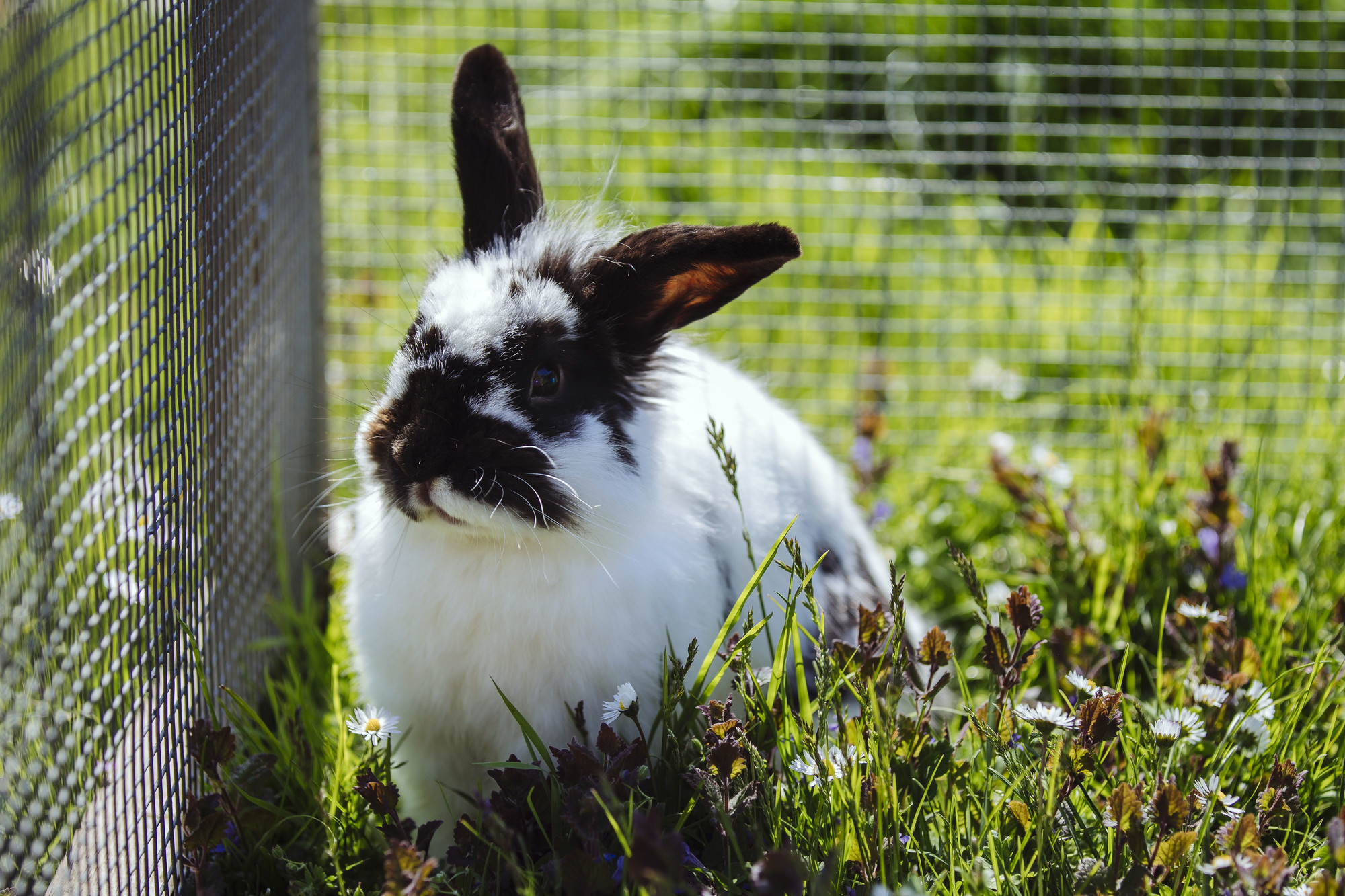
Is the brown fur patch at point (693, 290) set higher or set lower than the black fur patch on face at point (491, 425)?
higher

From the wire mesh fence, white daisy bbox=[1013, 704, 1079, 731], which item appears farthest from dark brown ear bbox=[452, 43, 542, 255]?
white daisy bbox=[1013, 704, 1079, 731]

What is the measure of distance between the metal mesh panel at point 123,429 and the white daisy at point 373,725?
32 cm

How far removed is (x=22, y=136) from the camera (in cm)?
148

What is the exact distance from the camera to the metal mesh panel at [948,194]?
3.66m

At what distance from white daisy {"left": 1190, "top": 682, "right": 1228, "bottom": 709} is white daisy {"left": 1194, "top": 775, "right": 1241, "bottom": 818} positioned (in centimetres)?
16

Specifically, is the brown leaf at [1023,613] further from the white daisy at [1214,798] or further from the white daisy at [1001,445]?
the white daisy at [1001,445]

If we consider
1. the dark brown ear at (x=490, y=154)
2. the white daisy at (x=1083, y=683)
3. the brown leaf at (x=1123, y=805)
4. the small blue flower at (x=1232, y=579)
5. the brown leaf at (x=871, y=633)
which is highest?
the dark brown ear at (x=490, y=154)

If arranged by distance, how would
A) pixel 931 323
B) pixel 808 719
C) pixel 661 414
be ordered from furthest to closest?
pixel 931 323 → pixel 661 414 → pixel 808 719

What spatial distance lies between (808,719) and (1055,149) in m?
3.52

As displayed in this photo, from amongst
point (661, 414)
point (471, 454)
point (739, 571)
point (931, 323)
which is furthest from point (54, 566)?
point (931, 323)

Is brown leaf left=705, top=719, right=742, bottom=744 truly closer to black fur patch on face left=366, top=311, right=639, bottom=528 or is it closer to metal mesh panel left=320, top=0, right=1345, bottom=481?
black fur patch on face left=366, top=311, right=639, bottom=528

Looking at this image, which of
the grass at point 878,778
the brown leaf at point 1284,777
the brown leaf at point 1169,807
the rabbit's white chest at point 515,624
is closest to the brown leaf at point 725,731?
the grass at point 878,778

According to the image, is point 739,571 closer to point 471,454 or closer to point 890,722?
point 471,454

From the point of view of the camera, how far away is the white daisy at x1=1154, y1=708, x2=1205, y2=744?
1.91 meters
